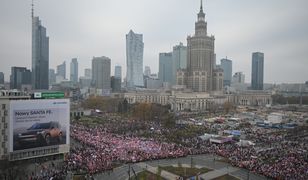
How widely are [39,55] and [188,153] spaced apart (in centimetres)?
12712

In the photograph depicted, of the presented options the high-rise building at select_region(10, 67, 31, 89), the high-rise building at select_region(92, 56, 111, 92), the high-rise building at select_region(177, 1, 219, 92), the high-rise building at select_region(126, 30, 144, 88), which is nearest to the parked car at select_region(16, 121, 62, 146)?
the high-rise building at select_region(177, 1, 219, 92)

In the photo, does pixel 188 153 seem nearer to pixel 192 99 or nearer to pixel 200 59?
pixel 192 99

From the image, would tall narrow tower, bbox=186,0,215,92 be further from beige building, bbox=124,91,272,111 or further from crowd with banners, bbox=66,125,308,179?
crowd with banners, bbox=66,125,308,179

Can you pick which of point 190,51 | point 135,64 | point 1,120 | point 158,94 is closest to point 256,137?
point 1,120

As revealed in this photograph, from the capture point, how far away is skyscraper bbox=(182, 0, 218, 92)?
377ft

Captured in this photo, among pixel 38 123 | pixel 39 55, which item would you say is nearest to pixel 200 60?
pixel 39 55

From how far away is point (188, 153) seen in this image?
31.6 m

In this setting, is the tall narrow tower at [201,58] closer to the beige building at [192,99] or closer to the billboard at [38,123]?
the beige building at [192,99]

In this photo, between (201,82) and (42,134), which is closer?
(42,134)

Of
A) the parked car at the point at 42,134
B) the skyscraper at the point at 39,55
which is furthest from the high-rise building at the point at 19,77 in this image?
the parked car at the point at 42,134

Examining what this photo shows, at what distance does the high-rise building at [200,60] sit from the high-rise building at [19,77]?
72758mm

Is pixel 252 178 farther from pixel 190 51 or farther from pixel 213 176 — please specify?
pixel 190 51

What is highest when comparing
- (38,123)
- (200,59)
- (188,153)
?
(200,59)

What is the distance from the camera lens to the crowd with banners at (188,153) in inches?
999
